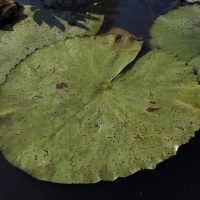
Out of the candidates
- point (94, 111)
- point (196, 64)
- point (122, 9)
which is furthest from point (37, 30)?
point (196, 64)

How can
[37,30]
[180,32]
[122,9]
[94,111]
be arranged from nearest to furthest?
[94,111]
[180,32]
[37,30]
[122,9]

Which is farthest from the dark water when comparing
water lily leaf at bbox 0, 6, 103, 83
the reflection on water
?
the reflection on water

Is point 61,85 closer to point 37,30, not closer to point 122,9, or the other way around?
point 37,30

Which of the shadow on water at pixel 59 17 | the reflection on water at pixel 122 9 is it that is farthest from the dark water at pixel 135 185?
the shadow on water at pixel 59 17

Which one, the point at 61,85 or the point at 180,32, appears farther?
the point at 180,32

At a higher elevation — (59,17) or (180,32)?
(59,17)

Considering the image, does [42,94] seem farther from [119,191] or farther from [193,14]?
[193,14]

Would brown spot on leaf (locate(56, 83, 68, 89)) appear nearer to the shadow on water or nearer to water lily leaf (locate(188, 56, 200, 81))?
the shadow on water
